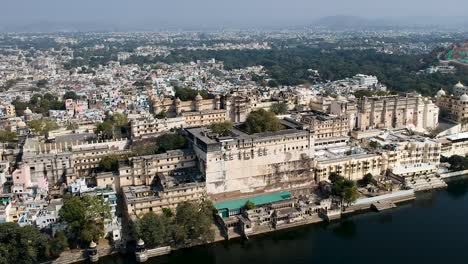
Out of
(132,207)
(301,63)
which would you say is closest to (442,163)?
(132,207)

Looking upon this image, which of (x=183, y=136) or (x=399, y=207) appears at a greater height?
(x=183, y=136)

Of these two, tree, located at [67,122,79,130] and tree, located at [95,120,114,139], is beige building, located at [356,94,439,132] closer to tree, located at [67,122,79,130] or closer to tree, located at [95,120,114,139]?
tree, located at [95,120,114,139]

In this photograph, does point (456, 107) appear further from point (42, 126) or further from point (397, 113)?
point (42, 126)

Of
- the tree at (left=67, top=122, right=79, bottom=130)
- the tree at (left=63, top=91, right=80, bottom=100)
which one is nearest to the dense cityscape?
the tree at (left=67, top=122, right=79, bottom=130)

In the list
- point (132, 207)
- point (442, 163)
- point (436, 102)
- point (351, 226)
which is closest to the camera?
point (132, 207)

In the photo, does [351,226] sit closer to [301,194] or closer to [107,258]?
[301,194]

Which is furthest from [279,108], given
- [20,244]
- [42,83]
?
[42,83]

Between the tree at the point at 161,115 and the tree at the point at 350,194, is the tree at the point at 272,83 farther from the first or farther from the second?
the tree at the point at 350,194
